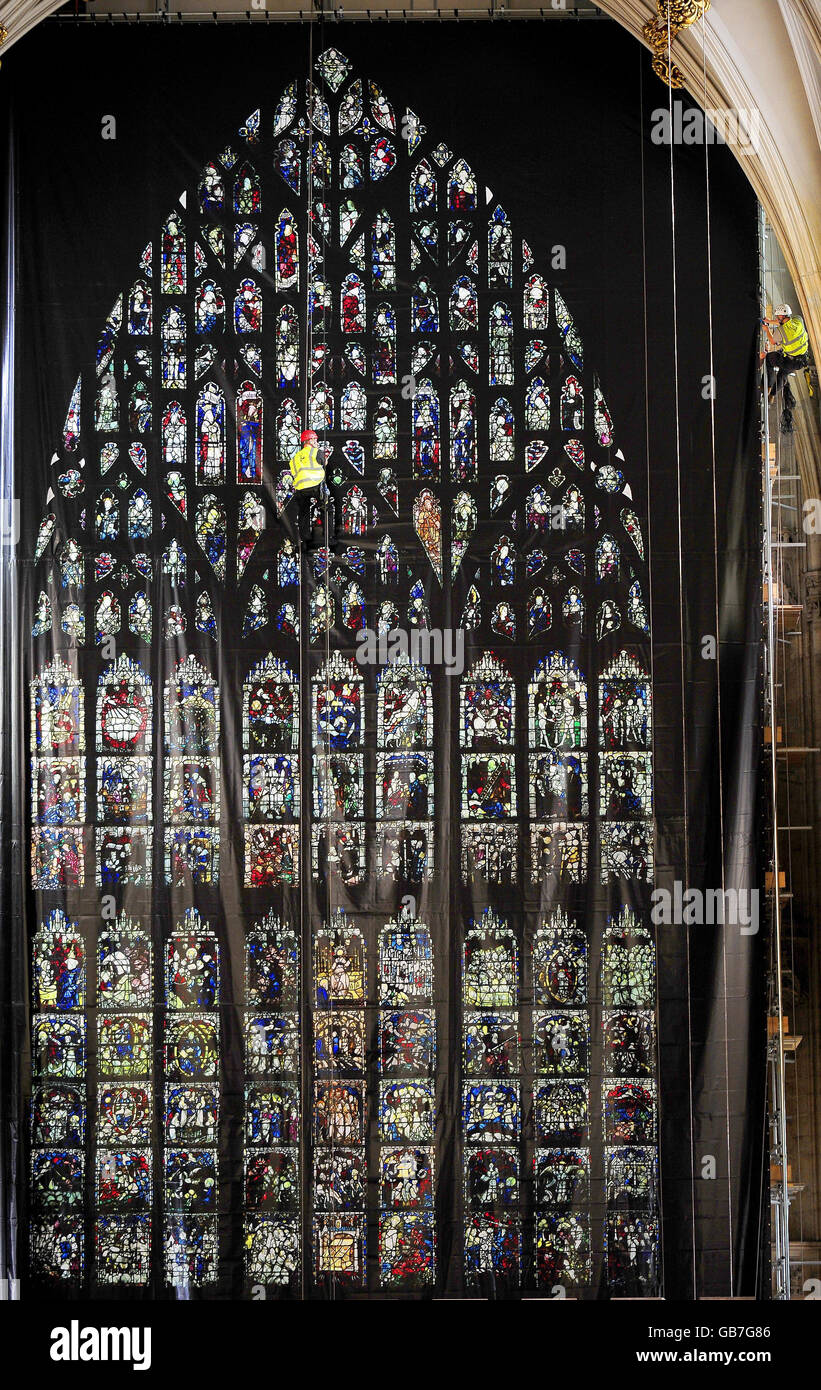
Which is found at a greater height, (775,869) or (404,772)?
(404,772)

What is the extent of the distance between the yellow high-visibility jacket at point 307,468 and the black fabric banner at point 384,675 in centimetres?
115

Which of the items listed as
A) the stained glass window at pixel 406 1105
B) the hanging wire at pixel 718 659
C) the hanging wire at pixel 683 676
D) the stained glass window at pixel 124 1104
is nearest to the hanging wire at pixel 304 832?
the stained glass window at pixel 406 1105

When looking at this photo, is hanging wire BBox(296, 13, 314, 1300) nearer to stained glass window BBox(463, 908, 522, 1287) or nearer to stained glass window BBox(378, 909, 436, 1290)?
stained glass window BBox(378, 909, 436, 1290)

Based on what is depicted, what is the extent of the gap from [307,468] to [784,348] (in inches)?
113

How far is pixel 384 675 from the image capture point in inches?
310

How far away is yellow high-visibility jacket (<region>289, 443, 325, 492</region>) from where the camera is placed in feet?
21.6

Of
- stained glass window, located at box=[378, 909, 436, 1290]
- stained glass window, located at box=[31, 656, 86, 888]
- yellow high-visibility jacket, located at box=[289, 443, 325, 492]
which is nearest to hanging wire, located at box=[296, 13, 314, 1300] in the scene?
stained glass window, located at box=[378, 909, 436, 1290]

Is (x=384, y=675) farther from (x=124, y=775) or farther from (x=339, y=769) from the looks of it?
(x=124, y=775)

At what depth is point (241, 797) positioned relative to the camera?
→ 785 centimetres

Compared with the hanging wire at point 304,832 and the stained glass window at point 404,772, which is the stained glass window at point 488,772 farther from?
the hanging wire at point 304,832

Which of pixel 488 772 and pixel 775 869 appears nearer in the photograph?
pixel 775 869

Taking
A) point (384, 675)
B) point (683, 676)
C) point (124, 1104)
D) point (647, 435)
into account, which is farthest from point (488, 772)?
point (124, 1104)

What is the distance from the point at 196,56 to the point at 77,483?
2.49 m

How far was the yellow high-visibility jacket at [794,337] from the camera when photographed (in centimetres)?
772
